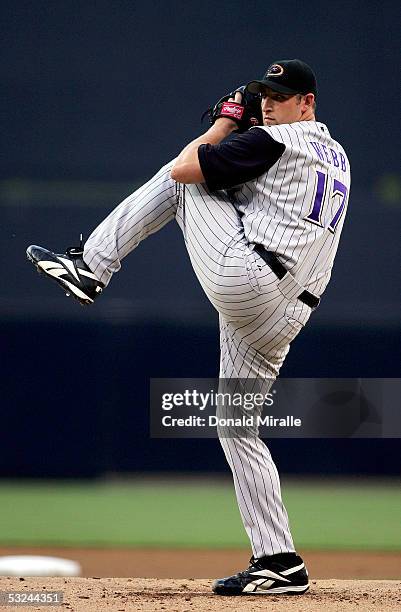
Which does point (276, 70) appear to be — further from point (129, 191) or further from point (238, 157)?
point (129, 191)

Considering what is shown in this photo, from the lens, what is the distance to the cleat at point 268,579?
2236mm

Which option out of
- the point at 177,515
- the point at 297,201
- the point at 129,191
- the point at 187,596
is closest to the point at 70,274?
the point at 297,201

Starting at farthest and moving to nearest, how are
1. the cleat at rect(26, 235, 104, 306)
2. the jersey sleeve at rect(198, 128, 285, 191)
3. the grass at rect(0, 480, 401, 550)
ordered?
the grass at rect(0, 480, 401, 550)
the cleat at rect(26, 235, 104, 306)
the jersey sleeve at rect(198, 128, 285, 191)

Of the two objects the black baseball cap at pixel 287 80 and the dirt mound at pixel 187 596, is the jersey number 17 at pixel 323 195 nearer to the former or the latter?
the black baseball cap at pixel 287 80

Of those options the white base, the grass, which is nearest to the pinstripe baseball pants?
the white base

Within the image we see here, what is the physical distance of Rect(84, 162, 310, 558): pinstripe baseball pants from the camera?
212cm

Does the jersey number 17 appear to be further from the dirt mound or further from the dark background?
the dark background

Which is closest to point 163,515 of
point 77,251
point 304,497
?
point 304,497

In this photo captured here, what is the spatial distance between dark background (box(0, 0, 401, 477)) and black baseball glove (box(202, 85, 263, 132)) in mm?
2419

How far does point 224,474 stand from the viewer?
460 centimetres

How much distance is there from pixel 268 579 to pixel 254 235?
747 millimetres

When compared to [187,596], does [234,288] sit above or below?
above

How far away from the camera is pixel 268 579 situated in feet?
7.34

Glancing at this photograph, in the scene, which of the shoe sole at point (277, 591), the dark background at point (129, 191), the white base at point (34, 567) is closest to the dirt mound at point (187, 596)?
the shoe sole at point (277, 591)
